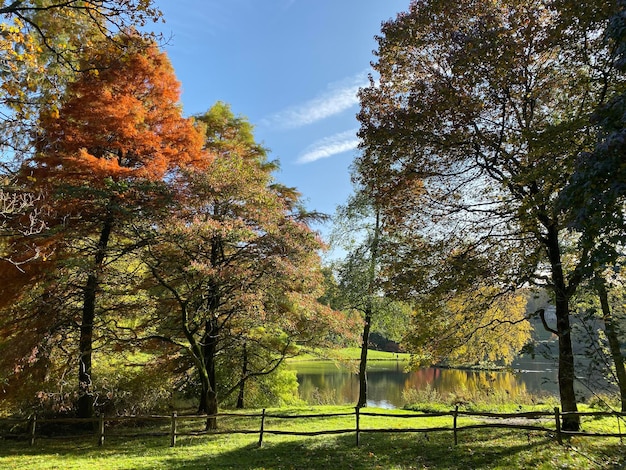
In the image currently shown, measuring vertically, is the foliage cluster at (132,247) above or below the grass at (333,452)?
above

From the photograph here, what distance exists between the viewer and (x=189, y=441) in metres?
10.1

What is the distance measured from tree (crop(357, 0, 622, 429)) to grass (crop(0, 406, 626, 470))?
137cm

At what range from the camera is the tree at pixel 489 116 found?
6.89 meters

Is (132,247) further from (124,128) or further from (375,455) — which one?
(375,455)

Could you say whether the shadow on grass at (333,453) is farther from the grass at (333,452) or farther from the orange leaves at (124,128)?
the orange leaves at (124,128)

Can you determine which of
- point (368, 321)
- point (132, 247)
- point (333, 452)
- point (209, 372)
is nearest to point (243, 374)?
point (209, 372)

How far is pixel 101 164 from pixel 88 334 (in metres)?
5.10

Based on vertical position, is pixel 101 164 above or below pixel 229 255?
above

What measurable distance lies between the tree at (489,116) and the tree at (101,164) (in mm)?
6332

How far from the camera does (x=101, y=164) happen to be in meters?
10.3

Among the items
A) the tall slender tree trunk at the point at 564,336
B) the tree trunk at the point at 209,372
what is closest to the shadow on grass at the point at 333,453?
the tall slender tree trunk at the point at 564,336

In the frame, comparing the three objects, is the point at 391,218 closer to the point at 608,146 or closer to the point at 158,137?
the point at 608,146

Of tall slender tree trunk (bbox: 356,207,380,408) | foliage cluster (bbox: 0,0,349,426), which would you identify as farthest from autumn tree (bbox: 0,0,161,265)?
tall slender tree trunk (bbox: 356,207,380,408)

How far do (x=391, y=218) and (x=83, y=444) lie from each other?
1012 cm
